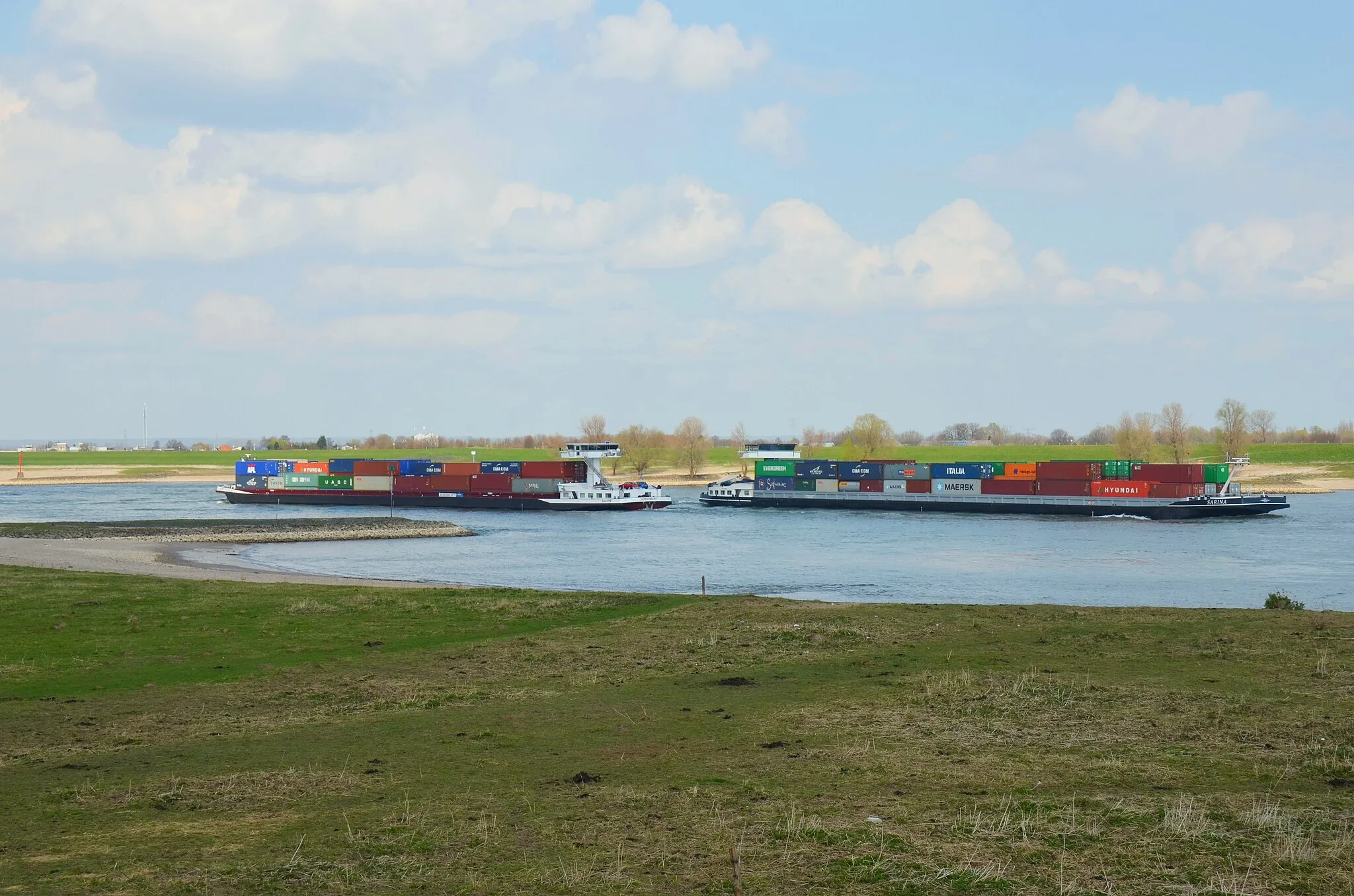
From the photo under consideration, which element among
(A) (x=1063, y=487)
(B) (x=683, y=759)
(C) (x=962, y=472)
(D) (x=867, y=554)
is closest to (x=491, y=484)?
(C) (x=962, y=472)

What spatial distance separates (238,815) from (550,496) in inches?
4247

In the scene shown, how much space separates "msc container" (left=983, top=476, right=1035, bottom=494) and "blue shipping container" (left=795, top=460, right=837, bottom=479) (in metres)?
16.8

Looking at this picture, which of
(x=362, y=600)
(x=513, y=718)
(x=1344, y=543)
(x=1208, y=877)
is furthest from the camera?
(x=1344, y=543)

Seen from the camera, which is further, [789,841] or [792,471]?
[792,471]

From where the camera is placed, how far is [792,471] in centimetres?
12512

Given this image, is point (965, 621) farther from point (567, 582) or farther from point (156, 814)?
point (567, 582)

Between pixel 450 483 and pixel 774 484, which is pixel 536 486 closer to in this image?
pixel 450 483

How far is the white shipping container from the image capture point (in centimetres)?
11356

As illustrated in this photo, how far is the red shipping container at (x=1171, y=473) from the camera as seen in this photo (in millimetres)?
Answer: 108062

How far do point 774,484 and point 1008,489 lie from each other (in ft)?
80.1

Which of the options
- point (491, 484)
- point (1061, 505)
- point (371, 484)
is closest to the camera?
point (1061, 505)

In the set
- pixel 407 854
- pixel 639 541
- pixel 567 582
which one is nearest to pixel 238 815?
pixel 407 854

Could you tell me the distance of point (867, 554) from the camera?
68.9 m

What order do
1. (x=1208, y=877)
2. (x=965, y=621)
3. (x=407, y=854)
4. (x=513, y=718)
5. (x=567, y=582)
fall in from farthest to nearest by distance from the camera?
(x=567, y=582), (x=965, y=621), (x=513, y=718), (x=407, y=854), (x=1208, y=877)
